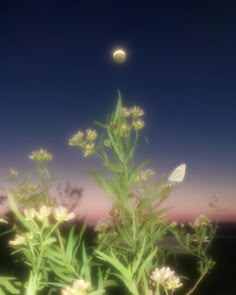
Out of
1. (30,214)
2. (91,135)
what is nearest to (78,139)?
(91,135)

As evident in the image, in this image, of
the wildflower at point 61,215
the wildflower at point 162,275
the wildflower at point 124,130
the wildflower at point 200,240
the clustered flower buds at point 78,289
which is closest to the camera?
the clustered flower buds at point 78,289

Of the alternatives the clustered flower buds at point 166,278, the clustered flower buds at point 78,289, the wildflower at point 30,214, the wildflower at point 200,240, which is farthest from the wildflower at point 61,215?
the wildflower at point 200,240

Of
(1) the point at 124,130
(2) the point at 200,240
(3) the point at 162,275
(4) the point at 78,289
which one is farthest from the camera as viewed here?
(2) the point at 200,240

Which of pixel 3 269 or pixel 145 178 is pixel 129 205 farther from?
pixel 3 269

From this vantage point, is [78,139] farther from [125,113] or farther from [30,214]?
[30,214]

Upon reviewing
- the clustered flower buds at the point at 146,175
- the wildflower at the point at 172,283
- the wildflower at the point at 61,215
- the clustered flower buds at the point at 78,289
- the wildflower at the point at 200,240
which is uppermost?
the clustered flower buds at the point at 146,175

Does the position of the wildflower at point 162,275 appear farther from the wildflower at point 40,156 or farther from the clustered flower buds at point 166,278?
the wildflower at point 40,156

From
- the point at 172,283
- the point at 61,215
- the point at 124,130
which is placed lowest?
the point at 172,283

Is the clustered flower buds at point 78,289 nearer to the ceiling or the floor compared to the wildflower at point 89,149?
nearer to the floor

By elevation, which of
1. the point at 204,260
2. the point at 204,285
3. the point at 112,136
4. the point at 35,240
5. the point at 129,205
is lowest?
the point at 204,285

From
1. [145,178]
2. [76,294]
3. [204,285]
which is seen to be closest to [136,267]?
[76,294]

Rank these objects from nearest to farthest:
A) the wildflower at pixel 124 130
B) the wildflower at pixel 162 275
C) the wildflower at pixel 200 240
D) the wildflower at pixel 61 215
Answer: the wildflower at pixel 61 215, the wildflower at pixel 162 275, the wildflower at pixel 124 130, the wildflower at pixel 200 240
